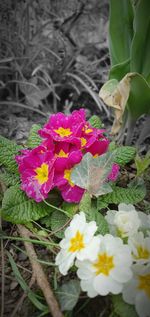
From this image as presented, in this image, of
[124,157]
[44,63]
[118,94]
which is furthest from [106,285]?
[44,63]

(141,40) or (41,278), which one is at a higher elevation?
(141,40)

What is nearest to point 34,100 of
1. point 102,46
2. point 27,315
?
point 102,46

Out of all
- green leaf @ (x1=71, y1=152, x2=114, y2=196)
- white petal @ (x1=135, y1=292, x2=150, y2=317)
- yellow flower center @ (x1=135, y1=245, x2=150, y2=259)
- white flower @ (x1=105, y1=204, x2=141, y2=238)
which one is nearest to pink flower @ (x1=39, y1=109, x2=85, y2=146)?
green leaf @ (x1=71, y1=152, x2=114, y2=196)

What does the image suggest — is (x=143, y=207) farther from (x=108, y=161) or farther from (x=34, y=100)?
(x=34, y=100)

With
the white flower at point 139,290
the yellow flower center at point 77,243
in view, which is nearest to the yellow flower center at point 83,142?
the yellow flower center at point 77,243

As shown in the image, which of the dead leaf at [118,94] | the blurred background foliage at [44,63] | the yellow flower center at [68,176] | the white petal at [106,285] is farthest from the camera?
the blurred background foliage at [44,63]

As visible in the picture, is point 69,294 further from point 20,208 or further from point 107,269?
point 20,208

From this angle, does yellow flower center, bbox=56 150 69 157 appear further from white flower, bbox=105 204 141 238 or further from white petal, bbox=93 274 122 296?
white petal, bbox=93 274 122 296

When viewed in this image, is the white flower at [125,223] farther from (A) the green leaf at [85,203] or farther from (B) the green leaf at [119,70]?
(B) the green leaf at [119,70]
